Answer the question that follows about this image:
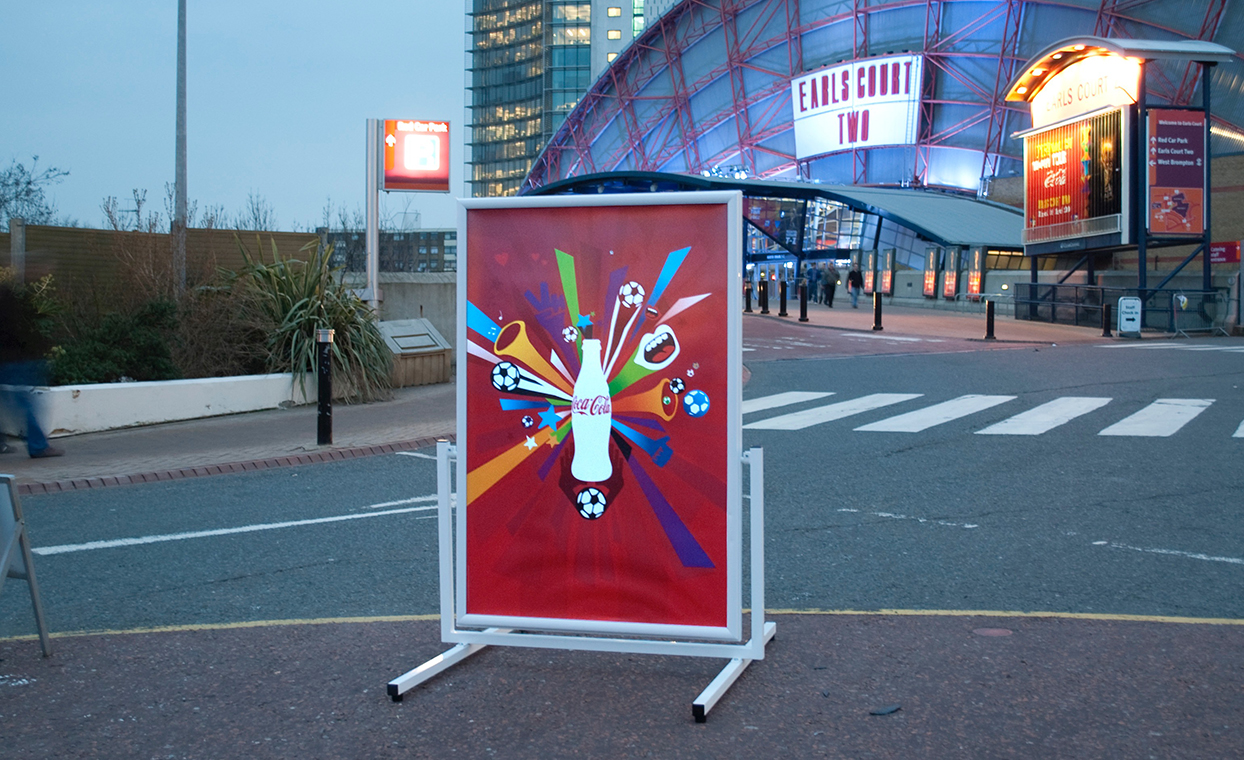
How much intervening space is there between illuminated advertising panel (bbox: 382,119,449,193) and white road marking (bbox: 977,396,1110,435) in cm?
1039

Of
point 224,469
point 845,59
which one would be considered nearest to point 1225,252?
point 845,59

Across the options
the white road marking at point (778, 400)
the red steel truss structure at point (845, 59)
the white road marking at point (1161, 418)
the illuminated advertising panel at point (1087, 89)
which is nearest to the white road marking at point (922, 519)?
the white road marking at point (1161, 418)

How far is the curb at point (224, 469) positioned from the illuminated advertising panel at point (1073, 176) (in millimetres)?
26398

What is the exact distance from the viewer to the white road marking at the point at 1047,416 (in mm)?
11984

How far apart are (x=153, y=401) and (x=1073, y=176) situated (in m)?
29.4

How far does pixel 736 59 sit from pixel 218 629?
236 feet

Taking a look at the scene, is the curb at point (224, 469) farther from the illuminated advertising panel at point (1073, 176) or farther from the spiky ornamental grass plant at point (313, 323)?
the illuminated advertising panel at point (1073, 176)

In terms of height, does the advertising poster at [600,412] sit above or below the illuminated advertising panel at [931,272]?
below

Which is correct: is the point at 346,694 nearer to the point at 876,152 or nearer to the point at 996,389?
the point at 996,389

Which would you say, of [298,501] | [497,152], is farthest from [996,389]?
[497,152]

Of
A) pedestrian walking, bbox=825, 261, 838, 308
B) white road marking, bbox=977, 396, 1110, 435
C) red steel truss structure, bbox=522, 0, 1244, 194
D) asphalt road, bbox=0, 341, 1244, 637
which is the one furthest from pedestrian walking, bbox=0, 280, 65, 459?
red steel truss structure, bbox=522, 0, 1244, 194

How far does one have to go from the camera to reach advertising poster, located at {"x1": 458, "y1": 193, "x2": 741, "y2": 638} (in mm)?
4301

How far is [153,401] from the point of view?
13086 millimetres

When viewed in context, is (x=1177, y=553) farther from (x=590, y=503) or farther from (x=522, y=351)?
(x=522, y=351)
